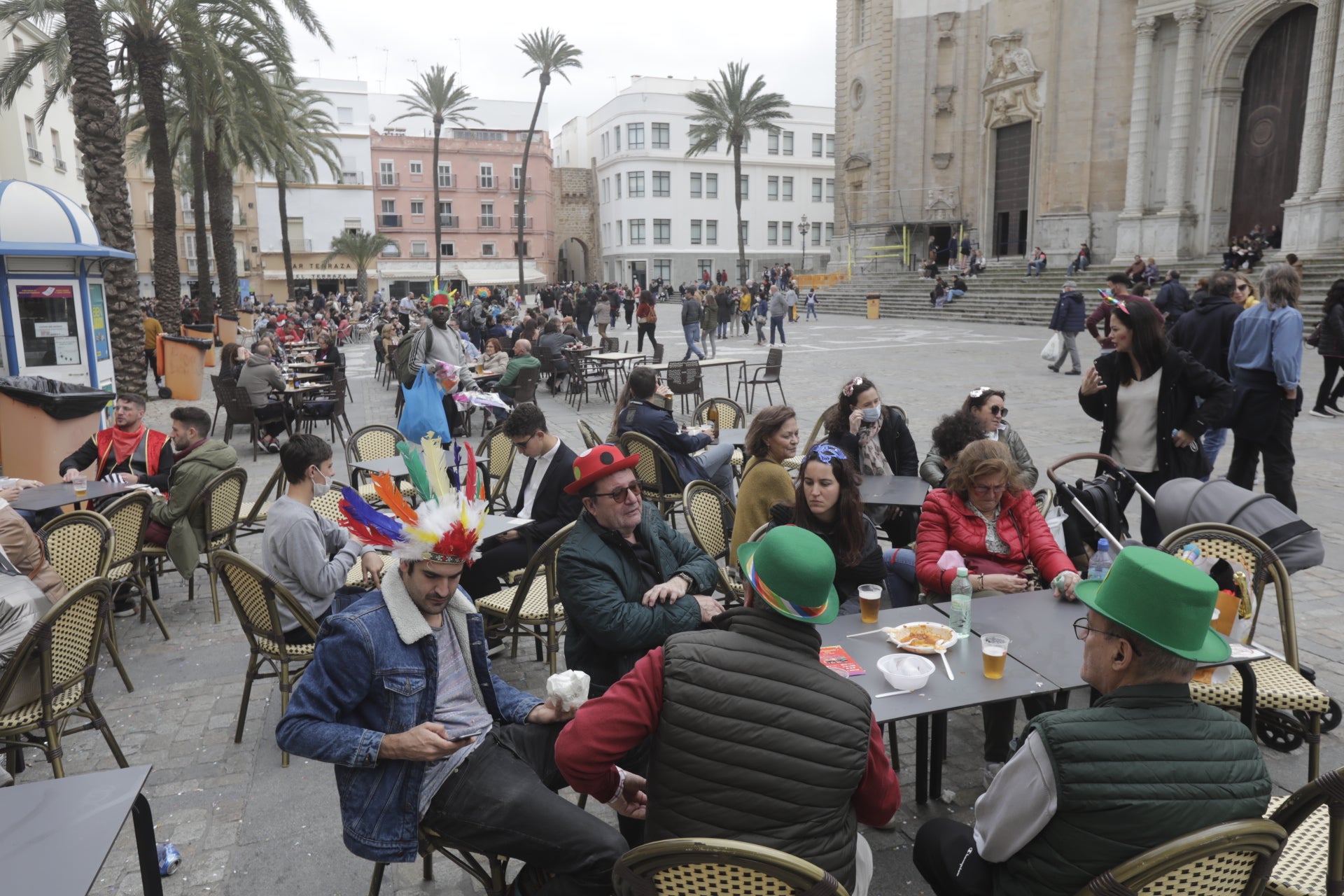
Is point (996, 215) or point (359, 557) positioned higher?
point (996, 215)

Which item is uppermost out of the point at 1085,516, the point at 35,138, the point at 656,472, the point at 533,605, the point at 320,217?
the point at 320,217

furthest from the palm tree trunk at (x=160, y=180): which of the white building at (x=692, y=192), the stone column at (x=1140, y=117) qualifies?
the white building at (x=692, y=192)

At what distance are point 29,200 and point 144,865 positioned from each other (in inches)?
409

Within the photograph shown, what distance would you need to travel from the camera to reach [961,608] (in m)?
3.37

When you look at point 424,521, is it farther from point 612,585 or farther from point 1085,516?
point 1085,516

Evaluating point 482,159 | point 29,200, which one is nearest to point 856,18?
point 482,159

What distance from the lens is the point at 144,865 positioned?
8.18 feet

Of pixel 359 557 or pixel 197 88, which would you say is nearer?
pixel 359 557

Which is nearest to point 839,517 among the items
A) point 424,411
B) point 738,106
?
point 424,411

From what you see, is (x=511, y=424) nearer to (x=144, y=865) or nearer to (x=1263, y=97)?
(x=144, y=865)

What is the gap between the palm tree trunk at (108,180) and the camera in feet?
41.7

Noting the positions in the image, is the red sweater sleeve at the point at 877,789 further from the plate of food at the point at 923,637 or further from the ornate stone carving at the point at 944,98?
the ornate stone carving at the point at 944,98

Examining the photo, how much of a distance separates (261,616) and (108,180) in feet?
42.5

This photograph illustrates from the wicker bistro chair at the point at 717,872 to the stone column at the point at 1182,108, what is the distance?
30.1m
